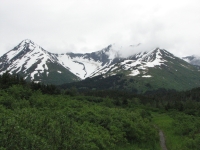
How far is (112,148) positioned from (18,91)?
3446 centimetres

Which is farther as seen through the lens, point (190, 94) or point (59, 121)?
point (190, 94)

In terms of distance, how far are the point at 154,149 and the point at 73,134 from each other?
26.4 metres

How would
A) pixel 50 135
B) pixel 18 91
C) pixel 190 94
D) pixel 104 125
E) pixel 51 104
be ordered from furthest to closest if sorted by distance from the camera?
pixel 190 94 < pixel 18 91 < pixel 51 104 < pixel 104 125 < pixel 50 135

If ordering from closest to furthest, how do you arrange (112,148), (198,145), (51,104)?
(112,148)
(198,145)
(51,104)

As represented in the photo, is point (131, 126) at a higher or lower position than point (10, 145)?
lower

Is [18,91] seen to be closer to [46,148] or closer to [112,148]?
[112,148]

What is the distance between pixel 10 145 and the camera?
12.6m

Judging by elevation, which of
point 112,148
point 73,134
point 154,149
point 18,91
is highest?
point 18,91

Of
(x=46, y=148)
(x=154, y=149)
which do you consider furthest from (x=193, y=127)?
(x=46, y=148)

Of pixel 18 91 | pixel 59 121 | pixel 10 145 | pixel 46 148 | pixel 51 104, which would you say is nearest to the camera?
pixel 10 145

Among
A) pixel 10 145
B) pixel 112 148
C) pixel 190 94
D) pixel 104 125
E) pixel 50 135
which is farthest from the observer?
pixel 190 94

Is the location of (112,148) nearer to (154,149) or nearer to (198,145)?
(154,149)

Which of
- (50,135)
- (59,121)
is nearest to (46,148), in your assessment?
(50,135)

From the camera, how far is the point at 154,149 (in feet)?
131
